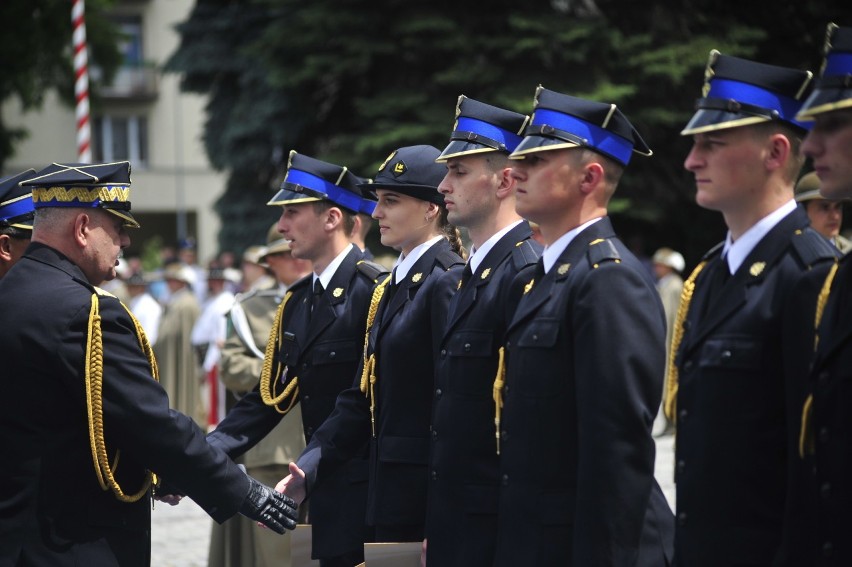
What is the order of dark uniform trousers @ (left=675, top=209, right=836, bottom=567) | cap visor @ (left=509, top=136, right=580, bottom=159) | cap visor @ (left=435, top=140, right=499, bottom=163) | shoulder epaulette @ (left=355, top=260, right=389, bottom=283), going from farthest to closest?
shoulder epaulette @ (left=355, top=260, right=389, bottom=283) < cap visor @ (left=435, top=140, right=499, bottom=163) < cap visor @ (left=509, top=136, right=580, bottom=159) < dark uniform trousers @ (left=675, top=209, right=836, bottom=567)

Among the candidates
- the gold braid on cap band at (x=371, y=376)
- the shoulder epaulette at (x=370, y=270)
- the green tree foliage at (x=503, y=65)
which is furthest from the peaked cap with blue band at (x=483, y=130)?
the green tree foliage at (x=503, y=65)

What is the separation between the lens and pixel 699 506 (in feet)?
12.3

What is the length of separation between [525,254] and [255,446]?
372 cm

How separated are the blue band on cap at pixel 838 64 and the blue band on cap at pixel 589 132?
1.12 metres

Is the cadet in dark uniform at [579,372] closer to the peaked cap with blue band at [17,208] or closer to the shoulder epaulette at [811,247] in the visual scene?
the shoulder epaulette at [811,247]

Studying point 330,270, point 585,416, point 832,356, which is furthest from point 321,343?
point 832,356

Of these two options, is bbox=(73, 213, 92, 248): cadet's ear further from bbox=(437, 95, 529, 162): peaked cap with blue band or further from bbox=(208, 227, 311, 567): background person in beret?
bbox=(208, 227, 311, 567): background person in beret

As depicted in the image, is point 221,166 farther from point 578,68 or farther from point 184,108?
point 184,108

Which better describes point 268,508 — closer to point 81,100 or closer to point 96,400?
point 96,400

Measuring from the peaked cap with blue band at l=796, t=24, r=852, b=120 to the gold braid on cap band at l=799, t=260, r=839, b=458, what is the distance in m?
0.42

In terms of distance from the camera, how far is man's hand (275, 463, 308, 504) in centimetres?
589

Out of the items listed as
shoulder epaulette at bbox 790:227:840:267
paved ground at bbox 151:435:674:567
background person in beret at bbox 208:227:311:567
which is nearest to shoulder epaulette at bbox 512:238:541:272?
shoulder epaulette at bbox 790:227:840:267

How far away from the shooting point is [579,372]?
4145 millimetres

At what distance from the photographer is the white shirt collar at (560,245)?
449 centimetres
